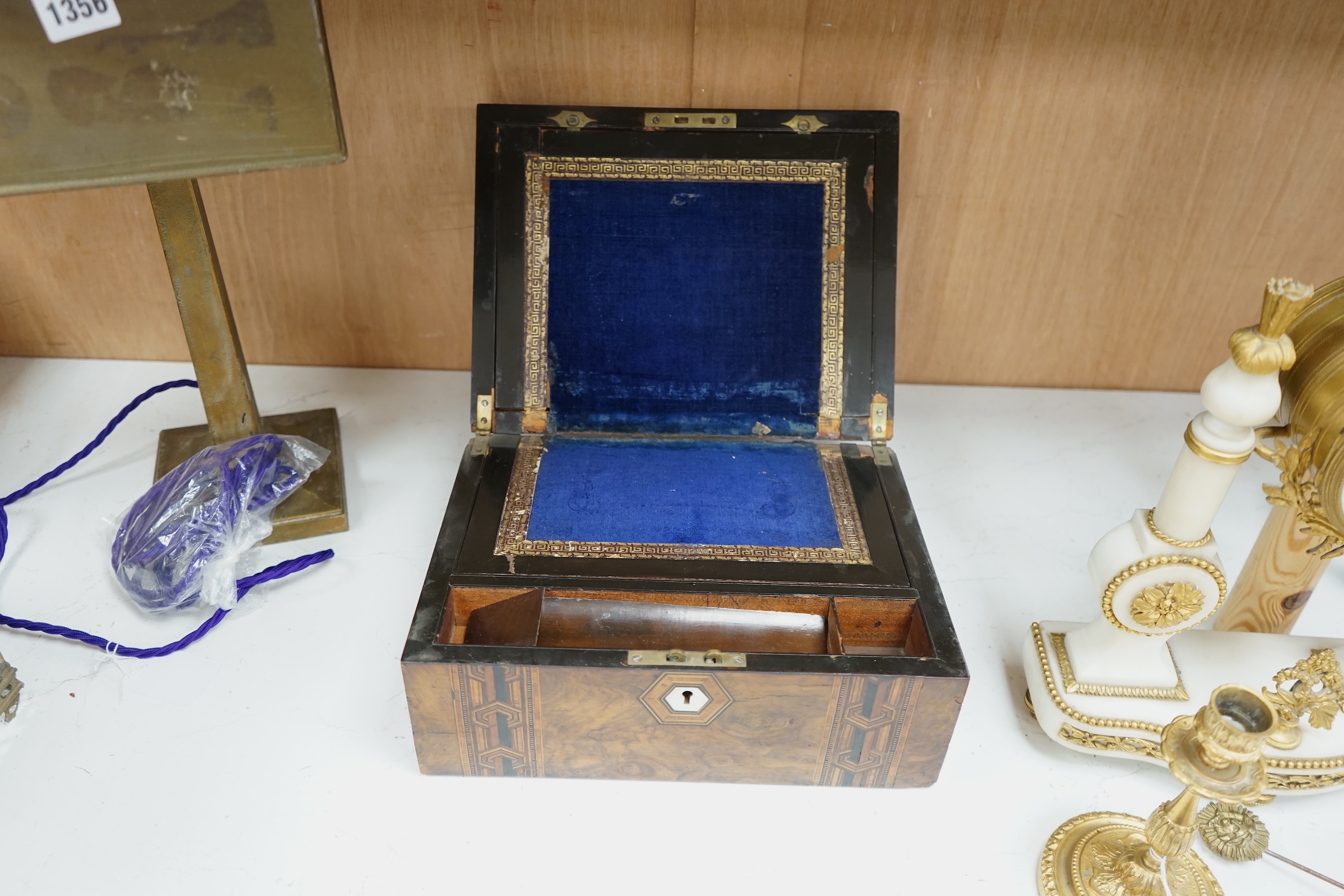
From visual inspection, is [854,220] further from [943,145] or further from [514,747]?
[514,747]

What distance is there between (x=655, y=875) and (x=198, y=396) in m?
1.24

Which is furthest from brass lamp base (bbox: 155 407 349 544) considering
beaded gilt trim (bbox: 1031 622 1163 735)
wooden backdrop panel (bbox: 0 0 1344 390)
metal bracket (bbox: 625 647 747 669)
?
beaded gilt trim (bbox: 1031 622 1163 735)

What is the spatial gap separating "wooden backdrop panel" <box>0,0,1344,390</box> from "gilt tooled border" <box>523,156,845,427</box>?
0.16 m

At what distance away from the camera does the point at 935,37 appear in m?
1.56

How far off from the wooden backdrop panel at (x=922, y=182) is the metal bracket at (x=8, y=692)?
78 cm

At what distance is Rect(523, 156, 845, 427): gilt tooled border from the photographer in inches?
60.2

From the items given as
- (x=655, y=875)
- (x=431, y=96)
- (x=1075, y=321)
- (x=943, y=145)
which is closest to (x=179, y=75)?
(x=431, y=96)

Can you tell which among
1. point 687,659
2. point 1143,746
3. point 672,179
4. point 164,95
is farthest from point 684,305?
point 1143,746

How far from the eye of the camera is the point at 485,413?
1.52m

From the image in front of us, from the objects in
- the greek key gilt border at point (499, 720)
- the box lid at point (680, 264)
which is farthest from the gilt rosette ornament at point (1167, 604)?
the greek key gilt border at point (499, 720)

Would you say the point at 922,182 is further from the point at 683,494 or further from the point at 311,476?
the point at 311,476

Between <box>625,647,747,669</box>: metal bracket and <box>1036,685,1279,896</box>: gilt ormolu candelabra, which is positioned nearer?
<box>1036,685,1279,896</box>: gilt ormolu candelabra

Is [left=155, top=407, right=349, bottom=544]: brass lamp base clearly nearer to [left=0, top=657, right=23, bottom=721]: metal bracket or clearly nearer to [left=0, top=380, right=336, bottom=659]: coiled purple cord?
[left=0, top=380, right=336, bottom=659]: coiled purple cord

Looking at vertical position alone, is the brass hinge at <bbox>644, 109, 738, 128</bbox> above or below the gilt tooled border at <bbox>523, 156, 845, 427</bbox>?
above
